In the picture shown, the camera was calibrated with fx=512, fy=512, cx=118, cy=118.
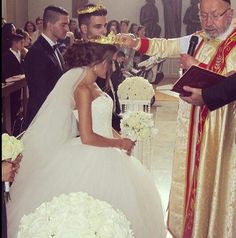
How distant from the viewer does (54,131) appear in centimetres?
395

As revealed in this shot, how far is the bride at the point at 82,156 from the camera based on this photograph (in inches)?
143

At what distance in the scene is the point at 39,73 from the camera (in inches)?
181

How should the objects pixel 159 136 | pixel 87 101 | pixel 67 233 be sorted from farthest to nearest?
pixel 159 136 < pixel 87 101 < pixel 67 233

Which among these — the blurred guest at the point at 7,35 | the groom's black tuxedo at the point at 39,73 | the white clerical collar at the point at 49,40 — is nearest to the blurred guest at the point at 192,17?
the blurred guest at the point at 7,35

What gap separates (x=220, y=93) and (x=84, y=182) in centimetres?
118

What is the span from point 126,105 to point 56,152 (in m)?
1.81

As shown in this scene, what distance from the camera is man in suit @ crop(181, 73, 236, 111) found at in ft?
10.0

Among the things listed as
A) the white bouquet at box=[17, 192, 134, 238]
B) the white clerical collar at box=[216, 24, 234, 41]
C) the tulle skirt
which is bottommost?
the tulle skirt

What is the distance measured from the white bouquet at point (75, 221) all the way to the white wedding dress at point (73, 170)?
189cm

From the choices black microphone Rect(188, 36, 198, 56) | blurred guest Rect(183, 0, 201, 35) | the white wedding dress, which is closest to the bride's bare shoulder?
the white wedding dress

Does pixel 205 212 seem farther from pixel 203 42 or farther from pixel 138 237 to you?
pixel 203 42

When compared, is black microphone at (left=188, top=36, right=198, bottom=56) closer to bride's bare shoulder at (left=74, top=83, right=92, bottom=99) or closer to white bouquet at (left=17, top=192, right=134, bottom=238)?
bride's bare shoulder at (left=74, top=83, right=92, bottom=99)

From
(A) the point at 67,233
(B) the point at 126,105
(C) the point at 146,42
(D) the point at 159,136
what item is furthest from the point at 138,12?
(A) the point at 67,233

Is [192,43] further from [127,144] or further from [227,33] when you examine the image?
[127,144]
